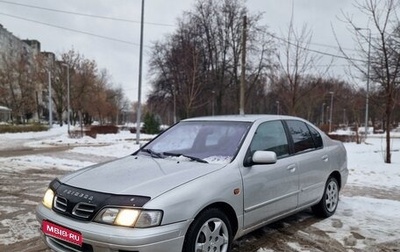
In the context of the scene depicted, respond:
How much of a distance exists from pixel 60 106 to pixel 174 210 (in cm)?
5550

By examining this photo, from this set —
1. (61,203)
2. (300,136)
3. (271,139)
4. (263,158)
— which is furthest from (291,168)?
(61,203)

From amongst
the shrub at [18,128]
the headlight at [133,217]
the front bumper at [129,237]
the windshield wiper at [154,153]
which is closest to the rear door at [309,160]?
the windshield wiper at [154,153]

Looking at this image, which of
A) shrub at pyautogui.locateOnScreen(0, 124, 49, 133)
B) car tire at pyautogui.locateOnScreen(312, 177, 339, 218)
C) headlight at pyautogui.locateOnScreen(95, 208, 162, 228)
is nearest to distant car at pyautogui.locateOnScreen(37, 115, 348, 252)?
headlight at pyautogui.locateOnScreen(95, 208, 162, 228)

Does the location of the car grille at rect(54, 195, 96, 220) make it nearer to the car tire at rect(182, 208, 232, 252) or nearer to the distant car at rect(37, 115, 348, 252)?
the distant car at rect(37, 115, 348, 252)

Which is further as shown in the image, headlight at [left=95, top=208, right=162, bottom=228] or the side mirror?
the side mirror

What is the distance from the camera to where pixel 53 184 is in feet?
12.8

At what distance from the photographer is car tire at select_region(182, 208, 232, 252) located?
131 inches

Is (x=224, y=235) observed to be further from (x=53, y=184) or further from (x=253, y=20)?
(x=253, y=20)

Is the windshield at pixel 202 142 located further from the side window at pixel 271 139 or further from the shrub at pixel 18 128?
the shrub at pixel 18 128

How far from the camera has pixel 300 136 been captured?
17.3ft

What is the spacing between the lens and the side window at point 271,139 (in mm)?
4438

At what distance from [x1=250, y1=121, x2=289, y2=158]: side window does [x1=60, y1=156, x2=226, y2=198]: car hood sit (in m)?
0.75

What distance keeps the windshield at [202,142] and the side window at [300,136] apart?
0.88m

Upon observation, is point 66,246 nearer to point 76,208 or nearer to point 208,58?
point 76,208
